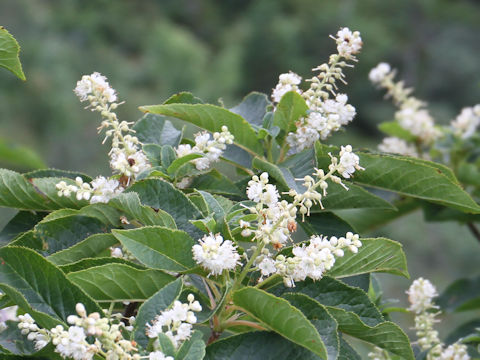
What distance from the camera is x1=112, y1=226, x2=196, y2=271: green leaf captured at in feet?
3.32

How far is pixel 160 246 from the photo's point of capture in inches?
40.5

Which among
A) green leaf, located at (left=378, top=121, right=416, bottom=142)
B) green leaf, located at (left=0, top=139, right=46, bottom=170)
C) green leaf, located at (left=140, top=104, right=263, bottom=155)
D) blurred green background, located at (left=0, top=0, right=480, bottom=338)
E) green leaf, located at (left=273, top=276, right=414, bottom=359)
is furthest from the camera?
blurred green background, located at (left=0, top=0, right=480, bottom=338)

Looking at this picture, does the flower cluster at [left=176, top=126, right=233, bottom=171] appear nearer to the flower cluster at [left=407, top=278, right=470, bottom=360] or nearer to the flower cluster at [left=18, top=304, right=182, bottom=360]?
the flower cluster at [left=18, top=304, right=182, bottom=360]

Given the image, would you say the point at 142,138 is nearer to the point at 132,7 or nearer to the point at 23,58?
the point at 23,58

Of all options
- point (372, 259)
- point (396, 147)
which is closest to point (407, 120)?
point (396, 147)

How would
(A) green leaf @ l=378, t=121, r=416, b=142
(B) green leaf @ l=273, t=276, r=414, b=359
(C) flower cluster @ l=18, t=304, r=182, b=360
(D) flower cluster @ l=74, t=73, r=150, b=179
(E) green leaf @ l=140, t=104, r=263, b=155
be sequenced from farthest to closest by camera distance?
(A) green leaf @ l=378, t=121, r=416, b=142
(E) green leaf @ l=140, t=104, r=263, b=155
(D) flower cluster @ l=74, t=73, r=150, b=179
(B) green leaf @ l=273, t=276, r=414, b=359
(C) flower cluster @ l=18, t=304, r=182, b=360

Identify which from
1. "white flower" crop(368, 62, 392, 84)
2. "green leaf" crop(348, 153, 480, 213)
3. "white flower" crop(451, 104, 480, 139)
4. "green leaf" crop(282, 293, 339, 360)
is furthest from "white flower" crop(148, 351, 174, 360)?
"white flower" crop(451, 104, 480, 139)

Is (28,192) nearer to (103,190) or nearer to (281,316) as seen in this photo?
(103,190)

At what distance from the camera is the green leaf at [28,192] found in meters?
1.23

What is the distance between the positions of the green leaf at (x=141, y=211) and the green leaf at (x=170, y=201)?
0.10 feet

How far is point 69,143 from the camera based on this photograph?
59.8 ft

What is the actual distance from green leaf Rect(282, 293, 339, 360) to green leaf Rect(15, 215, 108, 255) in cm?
40

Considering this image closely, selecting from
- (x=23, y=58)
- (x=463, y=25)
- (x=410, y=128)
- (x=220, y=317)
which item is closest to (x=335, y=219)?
(x=220, y=317)

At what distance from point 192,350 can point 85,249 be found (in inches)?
12.5
